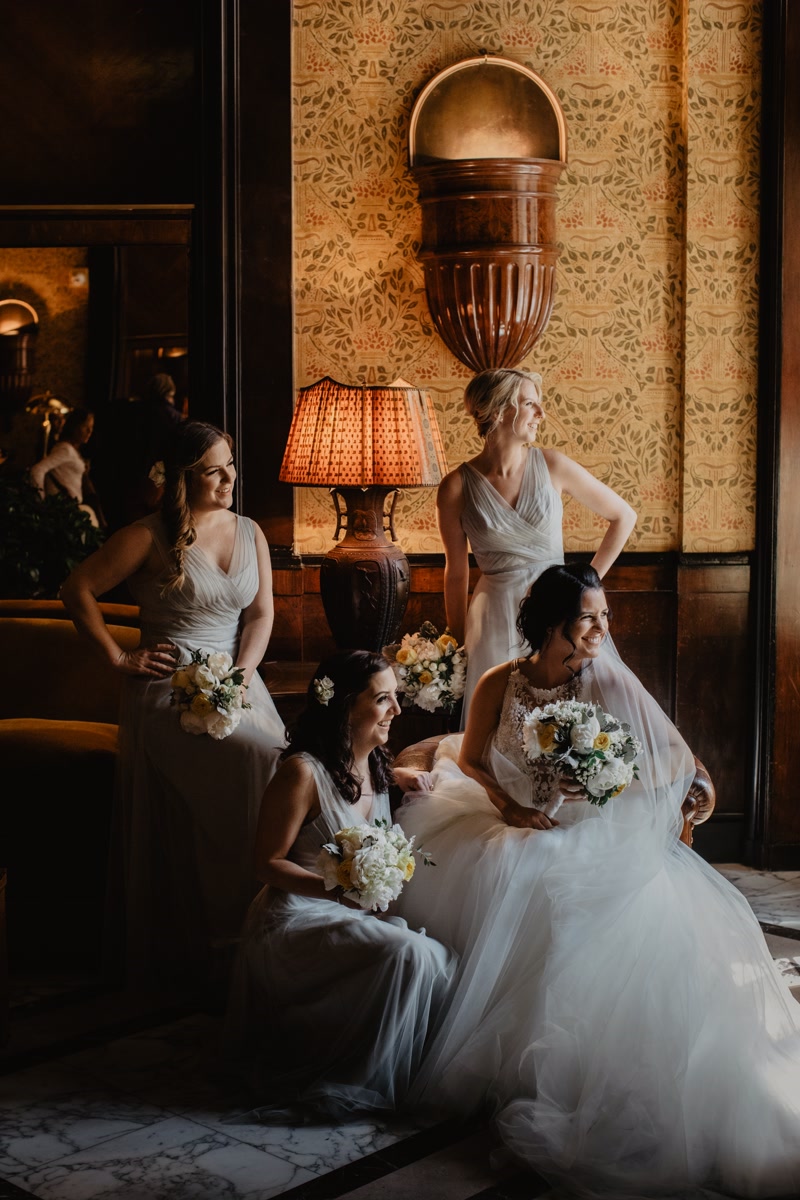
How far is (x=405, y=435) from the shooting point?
4668mm

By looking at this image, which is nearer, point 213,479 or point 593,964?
point 593,964

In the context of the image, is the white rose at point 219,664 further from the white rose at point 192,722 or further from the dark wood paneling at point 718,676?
the dark wood paneling at point 718,676

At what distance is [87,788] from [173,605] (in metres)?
0.63

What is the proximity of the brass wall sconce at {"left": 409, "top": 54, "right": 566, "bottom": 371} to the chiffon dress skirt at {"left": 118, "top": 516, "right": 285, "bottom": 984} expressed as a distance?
1532 mm

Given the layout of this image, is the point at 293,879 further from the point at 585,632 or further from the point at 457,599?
the point at 457,599

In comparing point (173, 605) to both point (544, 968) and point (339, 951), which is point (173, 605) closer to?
point (339, 951)

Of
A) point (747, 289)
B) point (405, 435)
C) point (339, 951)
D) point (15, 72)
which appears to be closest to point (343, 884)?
point (339, 951)

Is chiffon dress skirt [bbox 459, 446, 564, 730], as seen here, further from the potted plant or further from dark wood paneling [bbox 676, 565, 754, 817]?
the potted plant

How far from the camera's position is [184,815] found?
161 inches

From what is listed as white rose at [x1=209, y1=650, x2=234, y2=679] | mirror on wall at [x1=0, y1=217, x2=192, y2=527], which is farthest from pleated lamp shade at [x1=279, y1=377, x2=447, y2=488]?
white rose at [x1=209, y1=650, x2=234, y2=679]

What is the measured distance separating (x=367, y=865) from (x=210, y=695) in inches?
42.1

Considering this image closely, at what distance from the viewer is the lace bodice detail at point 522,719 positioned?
3.46 meters

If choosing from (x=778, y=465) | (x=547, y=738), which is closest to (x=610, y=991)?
(x=547, y=738)

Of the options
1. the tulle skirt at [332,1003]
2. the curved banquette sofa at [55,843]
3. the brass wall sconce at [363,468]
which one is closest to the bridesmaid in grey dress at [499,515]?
the brass wall sconce at [363,468]
